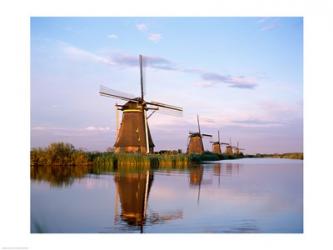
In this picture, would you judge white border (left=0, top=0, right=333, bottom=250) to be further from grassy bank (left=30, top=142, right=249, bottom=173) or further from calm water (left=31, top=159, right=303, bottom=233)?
grassy bank (left=30, top=142, right=249, bottom=173)

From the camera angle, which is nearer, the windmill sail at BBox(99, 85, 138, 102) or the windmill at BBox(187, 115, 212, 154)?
the windmill sail at BBox(99, 85, 138, 102)

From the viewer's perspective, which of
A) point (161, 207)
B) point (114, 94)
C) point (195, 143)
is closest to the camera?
point (161, 207)

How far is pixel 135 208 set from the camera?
314 inches

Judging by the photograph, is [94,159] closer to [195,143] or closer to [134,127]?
[134,127]

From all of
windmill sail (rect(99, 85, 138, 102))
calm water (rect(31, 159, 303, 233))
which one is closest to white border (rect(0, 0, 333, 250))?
calm water (rect(31, 159, 303, 233))

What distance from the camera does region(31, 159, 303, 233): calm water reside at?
702 cm

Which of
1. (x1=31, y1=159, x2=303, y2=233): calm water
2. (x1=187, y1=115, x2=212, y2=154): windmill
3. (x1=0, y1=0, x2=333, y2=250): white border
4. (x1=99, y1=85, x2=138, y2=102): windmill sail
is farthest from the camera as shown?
(x1=187, y1=115, x2=212, y2=154): windmill

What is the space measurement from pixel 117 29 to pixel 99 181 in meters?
4.01

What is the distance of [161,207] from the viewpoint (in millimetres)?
8164
